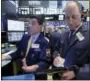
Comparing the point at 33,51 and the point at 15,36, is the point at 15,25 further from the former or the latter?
the point at 33,51

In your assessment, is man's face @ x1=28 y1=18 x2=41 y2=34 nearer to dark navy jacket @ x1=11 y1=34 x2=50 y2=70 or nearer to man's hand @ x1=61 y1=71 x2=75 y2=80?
dark navy jacket @ x1=11 y1=34 x2=50 y2=70

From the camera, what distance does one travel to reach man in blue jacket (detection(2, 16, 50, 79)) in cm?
196

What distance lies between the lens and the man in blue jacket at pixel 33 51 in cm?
196

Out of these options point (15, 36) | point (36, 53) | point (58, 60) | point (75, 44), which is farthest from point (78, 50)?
point (15, 36)

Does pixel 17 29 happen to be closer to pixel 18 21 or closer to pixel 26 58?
pixel 18 21

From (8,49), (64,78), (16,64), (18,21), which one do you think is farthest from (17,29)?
(64,78)

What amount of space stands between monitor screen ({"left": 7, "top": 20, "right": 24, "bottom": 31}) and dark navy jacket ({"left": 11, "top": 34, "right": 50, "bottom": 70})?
9 cm

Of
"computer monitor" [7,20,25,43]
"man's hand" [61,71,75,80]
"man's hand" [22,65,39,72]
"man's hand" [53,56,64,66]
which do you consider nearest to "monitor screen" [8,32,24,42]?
"computer monitor" [7,20,25,43]

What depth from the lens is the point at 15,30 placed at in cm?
195

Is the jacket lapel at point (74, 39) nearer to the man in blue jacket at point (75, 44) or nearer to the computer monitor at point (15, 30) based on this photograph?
the man in blue jacket at point (75, 44)

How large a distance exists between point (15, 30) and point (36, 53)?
0.90 ft

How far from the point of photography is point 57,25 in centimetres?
192

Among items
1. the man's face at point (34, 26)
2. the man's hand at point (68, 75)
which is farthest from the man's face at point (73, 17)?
the man's hand at point (68, 75)

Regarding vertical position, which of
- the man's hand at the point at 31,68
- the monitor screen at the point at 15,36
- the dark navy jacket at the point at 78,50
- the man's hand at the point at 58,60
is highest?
the monitor screen at the point at 15,36
